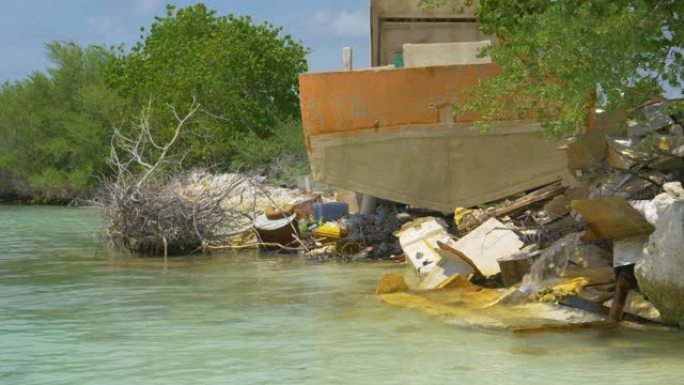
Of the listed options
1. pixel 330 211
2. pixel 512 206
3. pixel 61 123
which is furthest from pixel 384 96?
pixel 61 123

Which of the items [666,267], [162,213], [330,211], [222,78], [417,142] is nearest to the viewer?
[666,267]

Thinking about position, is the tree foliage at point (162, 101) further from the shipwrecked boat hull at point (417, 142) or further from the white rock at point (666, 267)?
the white rock at point (666, 267)

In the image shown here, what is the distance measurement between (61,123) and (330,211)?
107 ft

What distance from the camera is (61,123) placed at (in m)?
48.0

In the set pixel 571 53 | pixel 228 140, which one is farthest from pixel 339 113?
pixel 228 140

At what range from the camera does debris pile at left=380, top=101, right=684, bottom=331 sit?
8.40 m

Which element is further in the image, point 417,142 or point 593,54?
point 417,142

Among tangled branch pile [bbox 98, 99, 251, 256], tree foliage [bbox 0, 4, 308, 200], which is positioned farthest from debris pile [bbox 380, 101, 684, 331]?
tree foliage [bbox 0, 4, 308, 200]

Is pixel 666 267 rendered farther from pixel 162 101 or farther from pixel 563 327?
pixel 162 101

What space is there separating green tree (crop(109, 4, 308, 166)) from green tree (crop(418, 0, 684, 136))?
29.2 meters

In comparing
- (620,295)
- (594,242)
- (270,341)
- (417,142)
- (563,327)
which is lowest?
(270,341)

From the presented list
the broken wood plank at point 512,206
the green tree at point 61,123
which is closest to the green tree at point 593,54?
the broken wood plank at point 512,206

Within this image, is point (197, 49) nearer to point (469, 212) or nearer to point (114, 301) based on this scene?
point (469, 212)

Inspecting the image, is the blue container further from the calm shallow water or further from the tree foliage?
the tree foliage
